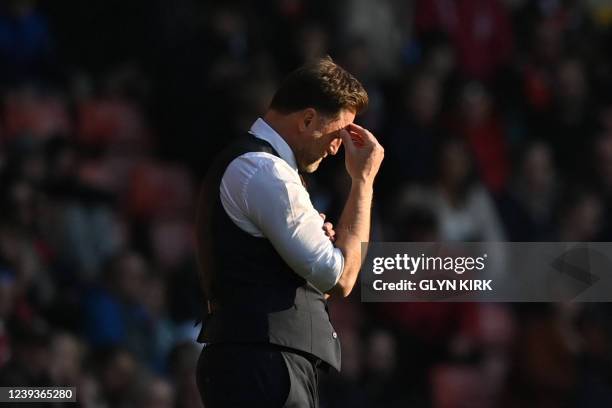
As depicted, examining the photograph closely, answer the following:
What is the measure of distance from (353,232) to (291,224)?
0.70ft

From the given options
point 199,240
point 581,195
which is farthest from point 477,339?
point 199,240

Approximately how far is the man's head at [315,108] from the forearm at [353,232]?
6.4 inches

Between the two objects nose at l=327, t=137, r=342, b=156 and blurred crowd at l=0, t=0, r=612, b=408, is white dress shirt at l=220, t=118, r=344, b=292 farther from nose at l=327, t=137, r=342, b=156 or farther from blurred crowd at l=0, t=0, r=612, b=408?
blurred crowd at l=0, t=0, r=612, b=408

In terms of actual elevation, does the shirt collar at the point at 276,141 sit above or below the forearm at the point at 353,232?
above

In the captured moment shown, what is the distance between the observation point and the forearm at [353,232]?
12.4ft

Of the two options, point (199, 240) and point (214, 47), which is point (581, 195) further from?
point (199, 240)

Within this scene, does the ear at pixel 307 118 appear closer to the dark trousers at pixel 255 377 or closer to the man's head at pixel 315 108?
the man's head at pixel 315 108

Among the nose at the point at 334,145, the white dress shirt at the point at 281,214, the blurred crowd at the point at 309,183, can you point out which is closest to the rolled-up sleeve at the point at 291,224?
the white dress shirt at the point at 281,214

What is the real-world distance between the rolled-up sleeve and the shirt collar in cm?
13

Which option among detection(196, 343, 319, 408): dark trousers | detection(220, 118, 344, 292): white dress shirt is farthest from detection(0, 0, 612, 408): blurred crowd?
detection(220, 118, 344, 292): white dress shirt

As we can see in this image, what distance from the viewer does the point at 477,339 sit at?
7.98m

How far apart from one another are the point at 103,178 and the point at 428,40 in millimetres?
2554

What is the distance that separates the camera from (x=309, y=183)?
7.78 metres

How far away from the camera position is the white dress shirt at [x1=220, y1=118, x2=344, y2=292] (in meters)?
3.68
